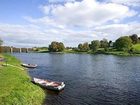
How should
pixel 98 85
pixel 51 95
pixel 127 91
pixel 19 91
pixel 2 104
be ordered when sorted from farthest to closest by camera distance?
1. pixel 98 85
2. pixel 127 91
3. pixel 51 95
4. pixel 19 91
5. pixel 2 104

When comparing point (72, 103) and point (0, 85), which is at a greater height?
point (0, 85)

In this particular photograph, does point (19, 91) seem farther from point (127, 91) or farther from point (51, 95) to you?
point (127, 91)

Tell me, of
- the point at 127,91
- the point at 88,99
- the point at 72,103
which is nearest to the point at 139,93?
the point at 127,91

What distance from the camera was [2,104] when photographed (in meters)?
37.2

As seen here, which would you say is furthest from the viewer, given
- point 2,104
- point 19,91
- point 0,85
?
point 0,85

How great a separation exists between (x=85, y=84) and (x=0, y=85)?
24.6m

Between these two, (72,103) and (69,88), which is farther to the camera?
(69,88)

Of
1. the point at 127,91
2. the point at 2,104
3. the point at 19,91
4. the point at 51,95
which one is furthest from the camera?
the point at 127,91

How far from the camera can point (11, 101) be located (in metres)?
38.3

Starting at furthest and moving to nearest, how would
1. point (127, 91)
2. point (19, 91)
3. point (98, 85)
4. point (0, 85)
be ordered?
point (98, 85) → point (127, 91) → point (0, 85) → point (19, 91)

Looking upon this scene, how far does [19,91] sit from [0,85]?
640 centimetres

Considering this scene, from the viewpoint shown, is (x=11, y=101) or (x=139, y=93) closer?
(x=11, y=101)

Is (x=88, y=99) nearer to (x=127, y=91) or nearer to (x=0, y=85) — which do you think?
(x=127, y=91)

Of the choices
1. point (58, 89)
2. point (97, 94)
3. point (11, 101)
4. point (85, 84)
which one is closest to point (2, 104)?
point (11, 101)
